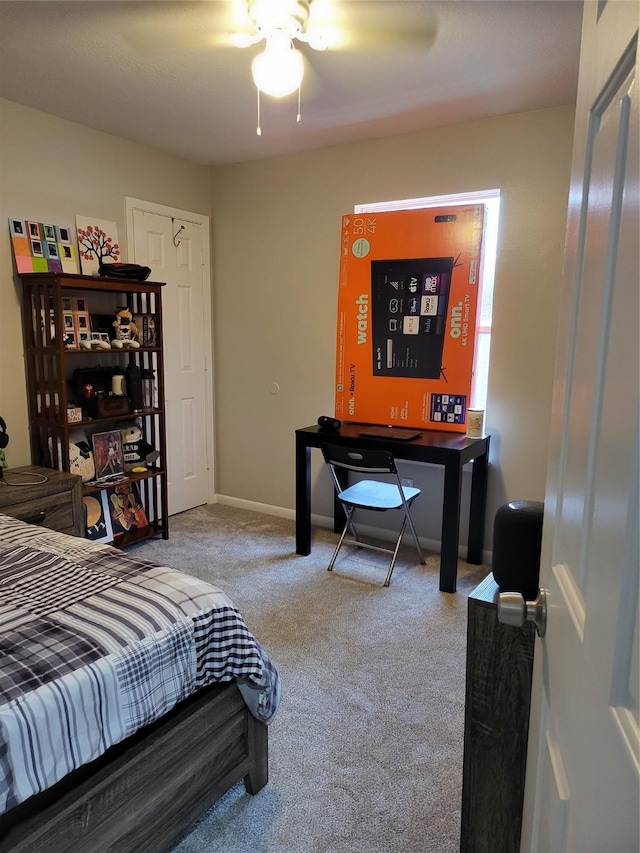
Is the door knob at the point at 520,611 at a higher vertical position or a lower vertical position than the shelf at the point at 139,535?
higher

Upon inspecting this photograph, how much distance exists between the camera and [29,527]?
2092 millimetres

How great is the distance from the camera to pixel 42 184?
3148mm

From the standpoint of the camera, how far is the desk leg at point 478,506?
332 cm

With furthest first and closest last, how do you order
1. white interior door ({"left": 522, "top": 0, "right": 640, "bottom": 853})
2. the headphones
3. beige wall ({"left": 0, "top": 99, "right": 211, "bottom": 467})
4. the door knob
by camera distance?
beige wall ({"left": 0, "top": 99, "right": 211, "bottom": 467}) < the headphones < the door knob < white interior door ({"left": 522, "top": 0, "right": 640, "bottom": 853})

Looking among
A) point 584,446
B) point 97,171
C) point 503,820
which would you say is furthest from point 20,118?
point 503,820

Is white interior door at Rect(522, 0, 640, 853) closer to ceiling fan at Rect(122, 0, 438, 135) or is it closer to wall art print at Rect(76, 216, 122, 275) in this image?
ceiling fan at Rect(122, 0, 438, 135)

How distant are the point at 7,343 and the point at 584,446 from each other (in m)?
3.21

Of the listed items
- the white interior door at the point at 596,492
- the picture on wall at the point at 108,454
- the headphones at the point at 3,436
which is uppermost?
the white interior door at the point at 596,492

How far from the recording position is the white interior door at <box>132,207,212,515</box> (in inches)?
152

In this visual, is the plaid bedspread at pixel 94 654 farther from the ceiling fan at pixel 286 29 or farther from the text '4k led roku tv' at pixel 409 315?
the text '4k led roku tv' at pixel 409 315

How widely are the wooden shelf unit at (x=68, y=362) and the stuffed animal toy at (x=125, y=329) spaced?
6cm

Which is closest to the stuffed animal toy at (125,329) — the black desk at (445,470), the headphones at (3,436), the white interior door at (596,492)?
the headphones at (3,436)

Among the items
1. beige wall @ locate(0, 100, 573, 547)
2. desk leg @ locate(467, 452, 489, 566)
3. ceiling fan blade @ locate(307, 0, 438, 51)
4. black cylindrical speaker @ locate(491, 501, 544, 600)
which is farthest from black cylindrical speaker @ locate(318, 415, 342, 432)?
black cylindrical speaker @ locate(491, 501, 544, 600)

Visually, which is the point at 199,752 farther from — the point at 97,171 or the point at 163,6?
the point at 97,171
